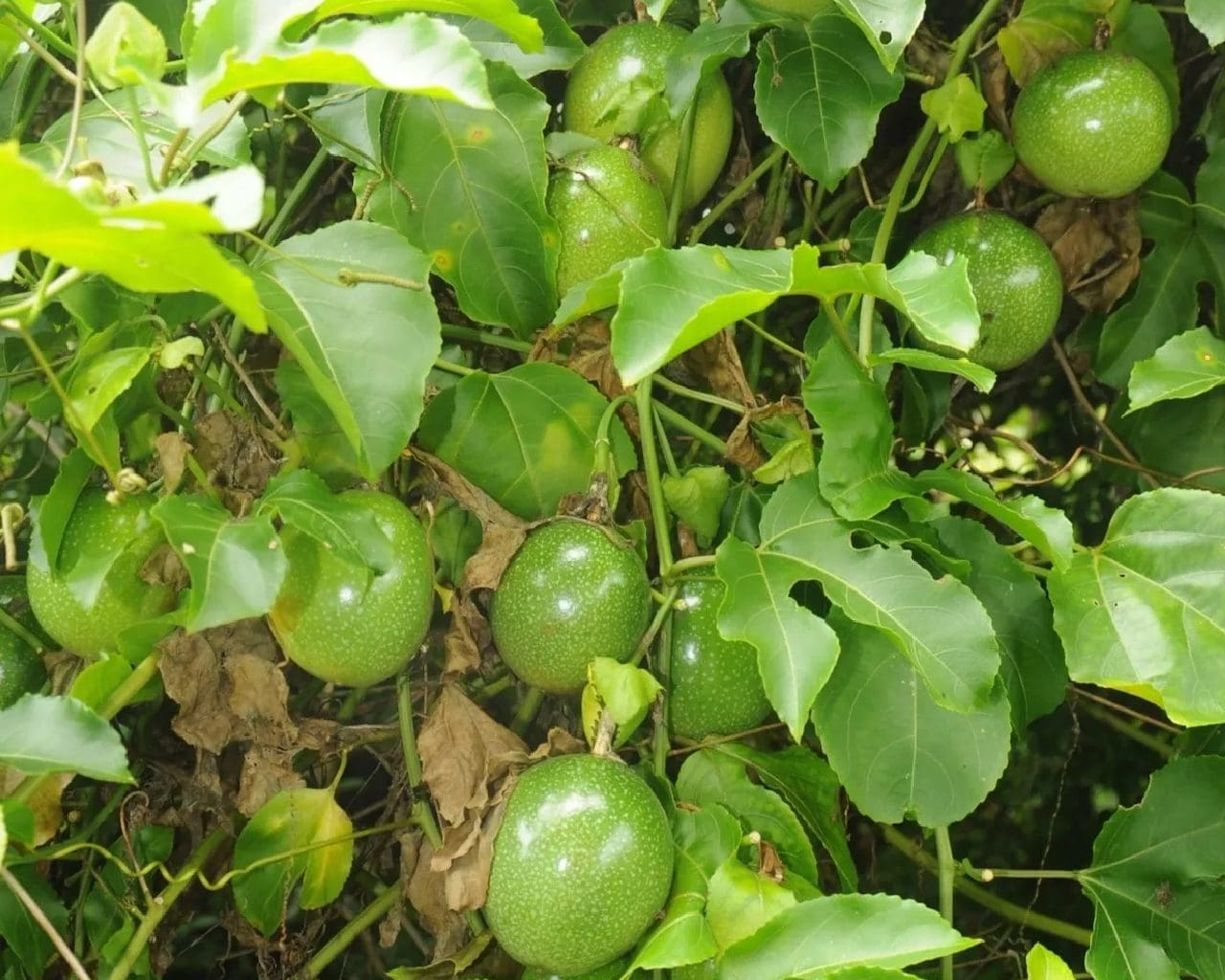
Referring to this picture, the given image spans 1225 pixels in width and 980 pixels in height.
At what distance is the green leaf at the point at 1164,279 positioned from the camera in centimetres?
124

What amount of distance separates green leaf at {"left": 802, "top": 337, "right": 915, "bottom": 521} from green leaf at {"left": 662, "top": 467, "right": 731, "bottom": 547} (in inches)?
4.9

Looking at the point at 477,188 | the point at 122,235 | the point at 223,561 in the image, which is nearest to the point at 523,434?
the point at 477,188

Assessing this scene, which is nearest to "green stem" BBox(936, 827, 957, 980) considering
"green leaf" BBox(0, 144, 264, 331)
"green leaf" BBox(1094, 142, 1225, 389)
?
"green leaf" BBox(1094, 142, 1225, 389)

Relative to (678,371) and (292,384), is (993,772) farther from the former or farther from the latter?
(292,384)

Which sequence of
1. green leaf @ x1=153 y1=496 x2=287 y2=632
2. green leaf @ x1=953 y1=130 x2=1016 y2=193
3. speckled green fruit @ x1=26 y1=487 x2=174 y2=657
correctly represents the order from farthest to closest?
green leaf @ x1=953 y1=130 x2=1016 y2=193 < speckled green fruit @ x1=26 y1=487 x2=174 y2=657 < green leaf @ x1=153 y1=496 x2=287 y2=632

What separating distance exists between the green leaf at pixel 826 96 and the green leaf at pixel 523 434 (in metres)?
0.29

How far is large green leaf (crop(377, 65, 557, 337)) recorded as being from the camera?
1.01 metres

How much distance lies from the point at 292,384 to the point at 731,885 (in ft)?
1.85

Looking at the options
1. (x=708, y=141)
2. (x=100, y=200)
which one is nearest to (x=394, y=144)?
(x=708, y=141)

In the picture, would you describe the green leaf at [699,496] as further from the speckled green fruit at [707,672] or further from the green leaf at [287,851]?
the green leaf at [287,851]

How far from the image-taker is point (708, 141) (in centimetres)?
116

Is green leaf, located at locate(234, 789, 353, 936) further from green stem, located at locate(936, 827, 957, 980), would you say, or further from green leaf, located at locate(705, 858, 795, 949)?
green stem, located at locate(936, 827, 957, 980)

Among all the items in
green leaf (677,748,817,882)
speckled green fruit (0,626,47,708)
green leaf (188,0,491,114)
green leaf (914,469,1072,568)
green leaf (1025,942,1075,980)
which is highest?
green leaf (188,0,491,114)

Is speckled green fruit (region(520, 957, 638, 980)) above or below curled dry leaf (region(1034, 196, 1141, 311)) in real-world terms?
below
